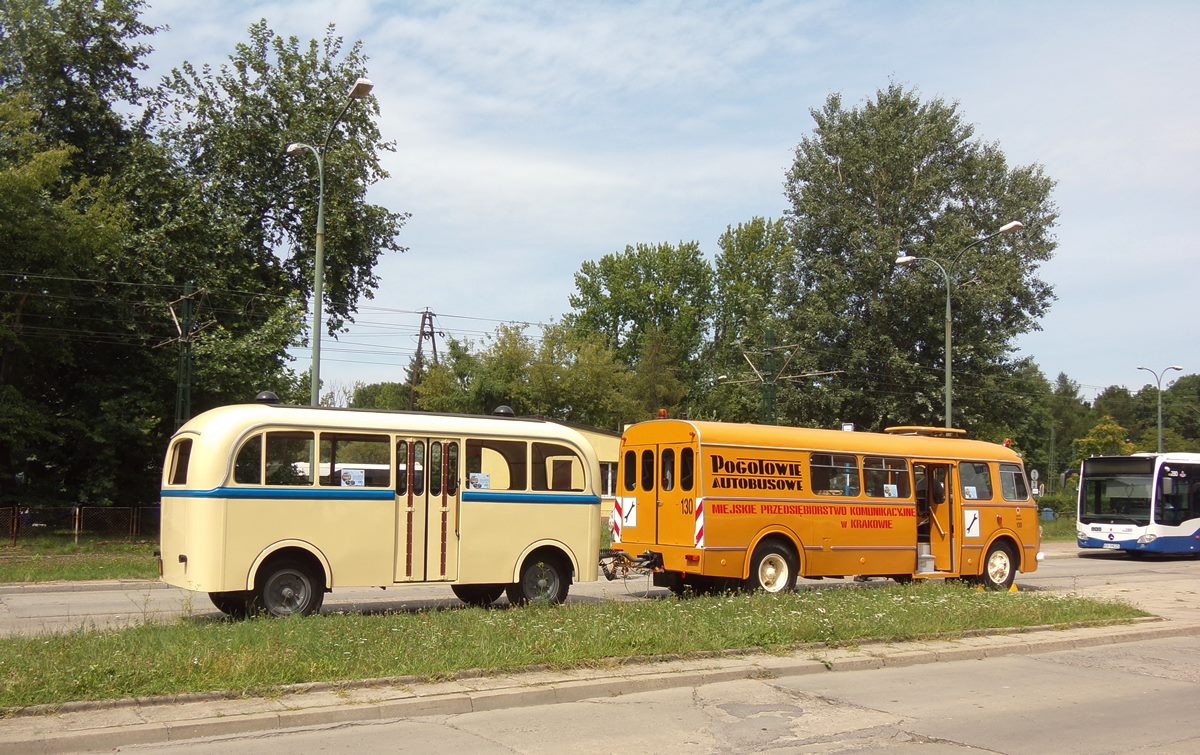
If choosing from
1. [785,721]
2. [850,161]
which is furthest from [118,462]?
[850,161]

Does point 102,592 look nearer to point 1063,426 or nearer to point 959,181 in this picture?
point 959,181

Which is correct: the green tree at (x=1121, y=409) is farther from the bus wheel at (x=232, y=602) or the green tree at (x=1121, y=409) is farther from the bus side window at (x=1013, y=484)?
the bus wheel at (x=232, y=602)

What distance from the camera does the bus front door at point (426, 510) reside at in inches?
531

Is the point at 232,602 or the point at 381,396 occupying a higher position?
the point at 381,396

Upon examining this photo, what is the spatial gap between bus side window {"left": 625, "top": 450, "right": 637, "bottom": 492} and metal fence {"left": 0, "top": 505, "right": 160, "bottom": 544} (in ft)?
50.1

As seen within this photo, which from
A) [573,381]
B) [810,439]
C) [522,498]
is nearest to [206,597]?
[522,498]

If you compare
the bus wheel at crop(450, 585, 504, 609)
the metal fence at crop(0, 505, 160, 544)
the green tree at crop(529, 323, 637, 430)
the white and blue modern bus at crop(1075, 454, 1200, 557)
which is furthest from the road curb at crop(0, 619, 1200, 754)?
the green tree at crop(529, 323, 637, 430)

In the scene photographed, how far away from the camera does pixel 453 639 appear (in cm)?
999

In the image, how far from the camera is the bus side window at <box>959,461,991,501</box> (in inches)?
736

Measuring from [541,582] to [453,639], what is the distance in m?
4.78

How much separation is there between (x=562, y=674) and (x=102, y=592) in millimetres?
12300

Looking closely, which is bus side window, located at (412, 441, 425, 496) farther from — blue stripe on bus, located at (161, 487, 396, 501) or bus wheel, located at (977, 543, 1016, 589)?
bus wheel, located at (977, 543, 1016, 589)

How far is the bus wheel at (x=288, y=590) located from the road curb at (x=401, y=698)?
14.8 ft

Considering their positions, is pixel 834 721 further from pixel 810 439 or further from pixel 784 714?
pixel 810 439
